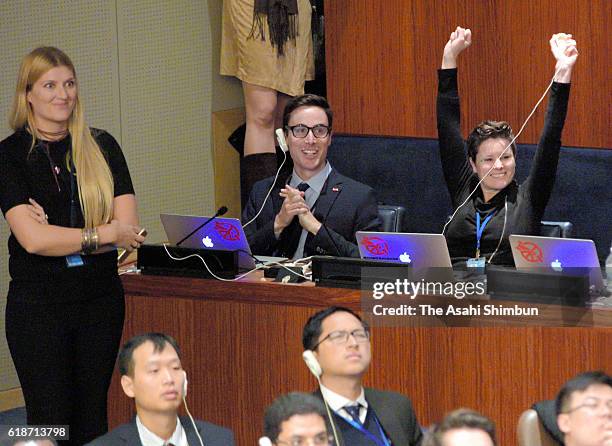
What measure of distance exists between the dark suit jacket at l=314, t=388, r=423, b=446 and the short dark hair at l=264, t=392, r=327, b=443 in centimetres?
36

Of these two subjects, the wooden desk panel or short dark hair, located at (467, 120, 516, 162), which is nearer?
the wooden desk panel

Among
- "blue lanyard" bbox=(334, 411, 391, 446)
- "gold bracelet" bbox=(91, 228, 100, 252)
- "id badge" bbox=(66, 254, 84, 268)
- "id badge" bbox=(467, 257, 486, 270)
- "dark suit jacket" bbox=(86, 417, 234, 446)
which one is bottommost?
"blue lanyard" bbox=(334, 411, 391, 446)

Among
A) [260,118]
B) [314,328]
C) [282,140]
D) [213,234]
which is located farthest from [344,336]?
[260,118]

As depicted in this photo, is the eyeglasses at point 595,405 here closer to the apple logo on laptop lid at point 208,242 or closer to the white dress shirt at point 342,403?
the white dress shirt at point 342,403

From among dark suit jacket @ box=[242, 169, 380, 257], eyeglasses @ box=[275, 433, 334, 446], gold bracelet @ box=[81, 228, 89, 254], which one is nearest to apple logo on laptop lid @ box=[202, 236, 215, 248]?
dark suit jacket @ box=[242, 169, 380, 257]

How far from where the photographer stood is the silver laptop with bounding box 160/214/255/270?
434 cm

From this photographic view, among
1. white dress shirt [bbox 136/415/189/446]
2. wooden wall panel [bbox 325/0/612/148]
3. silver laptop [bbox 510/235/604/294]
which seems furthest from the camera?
wooden wall panel [bbox 325/0/612/148]

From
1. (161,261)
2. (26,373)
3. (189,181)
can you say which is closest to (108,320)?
(26,373)

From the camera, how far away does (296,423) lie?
3.00 m

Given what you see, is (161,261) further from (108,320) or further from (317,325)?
(317,325)

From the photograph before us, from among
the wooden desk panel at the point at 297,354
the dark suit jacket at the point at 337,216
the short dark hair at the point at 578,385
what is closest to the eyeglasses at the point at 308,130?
the dark suit jacket at the point at 337,216

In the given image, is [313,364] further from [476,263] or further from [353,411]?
[476,263]

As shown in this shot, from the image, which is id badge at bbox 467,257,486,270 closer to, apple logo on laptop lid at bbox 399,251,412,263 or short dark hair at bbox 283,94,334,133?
apple logo on laptop lid at bbox 399,251,412,263

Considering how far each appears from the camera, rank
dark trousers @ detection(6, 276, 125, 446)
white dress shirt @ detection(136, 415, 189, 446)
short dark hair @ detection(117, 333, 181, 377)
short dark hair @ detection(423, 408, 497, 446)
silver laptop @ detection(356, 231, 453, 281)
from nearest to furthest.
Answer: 1. short dark hair @ detection(423, 408, 497, 446)
2. white dress shirt @ detection(136, 415, 189, 446)
3. short dark hair @ detection(117, 333, 181, 377)
4. dark trousers @ detection(6, 276, 125, 446)
5. silver laptop @ detection(356, 231, 453, 281)
